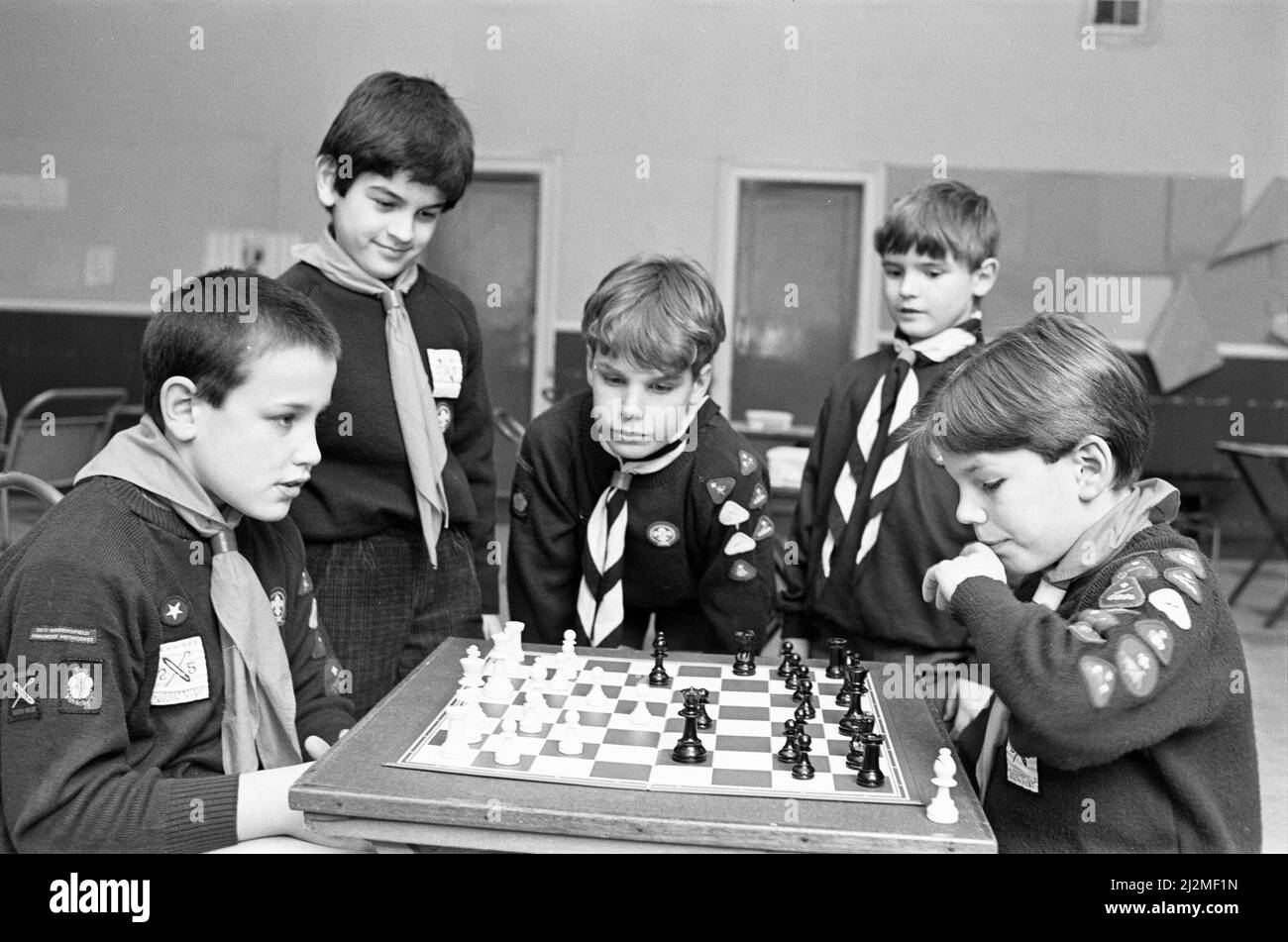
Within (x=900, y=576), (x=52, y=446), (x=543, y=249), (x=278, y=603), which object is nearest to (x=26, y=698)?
(x=278, y=603)

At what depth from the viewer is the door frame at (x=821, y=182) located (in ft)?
24.0

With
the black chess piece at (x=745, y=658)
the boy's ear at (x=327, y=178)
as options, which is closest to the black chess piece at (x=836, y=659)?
the black chess piece at (x=745, y=658)

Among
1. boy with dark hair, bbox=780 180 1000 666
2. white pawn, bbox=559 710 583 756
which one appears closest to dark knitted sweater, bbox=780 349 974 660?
boy with dark hair, bbox=780 180 1000 666

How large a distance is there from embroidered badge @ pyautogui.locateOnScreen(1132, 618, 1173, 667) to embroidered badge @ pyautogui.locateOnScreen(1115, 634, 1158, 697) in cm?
1

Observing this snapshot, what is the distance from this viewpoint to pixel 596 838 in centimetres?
125

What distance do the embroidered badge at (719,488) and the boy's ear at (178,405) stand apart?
962mm

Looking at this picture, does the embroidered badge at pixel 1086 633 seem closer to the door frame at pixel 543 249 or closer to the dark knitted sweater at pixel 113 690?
the dark knitted sweater at pixel 113 690

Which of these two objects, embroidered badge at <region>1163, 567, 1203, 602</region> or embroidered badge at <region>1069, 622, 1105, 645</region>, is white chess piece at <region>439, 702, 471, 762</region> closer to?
embroidered badge at <region>1069, 622, 1105, 645</region>

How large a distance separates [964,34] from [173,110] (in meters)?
5.14

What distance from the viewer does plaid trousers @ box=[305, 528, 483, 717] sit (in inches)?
85.2

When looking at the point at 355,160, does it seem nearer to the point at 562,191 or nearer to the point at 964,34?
the point at 562,191
